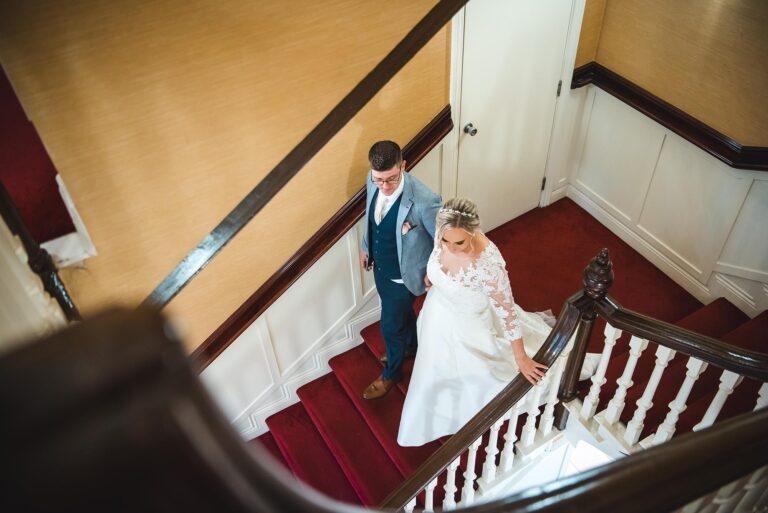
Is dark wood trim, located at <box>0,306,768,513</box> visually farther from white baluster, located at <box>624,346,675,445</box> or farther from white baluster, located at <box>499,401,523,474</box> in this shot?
white baluster, located at <box>499,401,523,474</box>

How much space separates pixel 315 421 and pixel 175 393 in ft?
10.7

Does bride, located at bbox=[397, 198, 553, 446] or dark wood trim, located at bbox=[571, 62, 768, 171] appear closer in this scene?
bride, located at bbox=[397, 198, 553, 446]

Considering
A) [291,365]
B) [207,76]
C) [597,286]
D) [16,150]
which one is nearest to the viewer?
[597,286]

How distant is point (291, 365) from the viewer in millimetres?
3352

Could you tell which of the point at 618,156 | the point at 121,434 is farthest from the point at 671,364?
the point at 121,434

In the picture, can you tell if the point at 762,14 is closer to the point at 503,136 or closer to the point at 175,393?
the point at 503,136

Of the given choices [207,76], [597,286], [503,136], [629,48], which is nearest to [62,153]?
[207,76]

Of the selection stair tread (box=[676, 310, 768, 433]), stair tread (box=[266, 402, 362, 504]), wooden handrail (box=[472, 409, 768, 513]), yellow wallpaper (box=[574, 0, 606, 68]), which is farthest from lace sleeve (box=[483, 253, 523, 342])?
yellow wallpaper (box=[574, 0, 606, 68])

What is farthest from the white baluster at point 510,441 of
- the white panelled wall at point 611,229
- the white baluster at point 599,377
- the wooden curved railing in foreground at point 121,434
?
the wooden curved railing in foreground at point 121,434

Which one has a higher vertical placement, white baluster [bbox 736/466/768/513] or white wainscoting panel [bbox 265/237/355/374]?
white baluster [bbox 736/466/768/513]

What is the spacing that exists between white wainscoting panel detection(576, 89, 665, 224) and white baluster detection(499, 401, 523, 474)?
1.92 metres

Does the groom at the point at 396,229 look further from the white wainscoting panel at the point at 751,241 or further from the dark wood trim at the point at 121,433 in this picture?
the dark wood trim at the point at 121,433

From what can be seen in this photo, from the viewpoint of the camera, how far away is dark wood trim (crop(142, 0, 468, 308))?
7.63 feet

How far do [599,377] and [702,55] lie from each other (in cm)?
185
